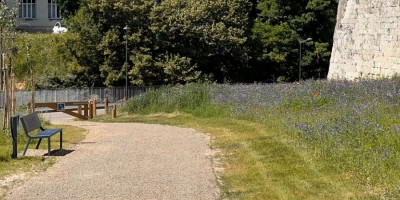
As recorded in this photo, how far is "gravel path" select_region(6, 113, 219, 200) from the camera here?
33.4 ft

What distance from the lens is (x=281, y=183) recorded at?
1036 centimetres

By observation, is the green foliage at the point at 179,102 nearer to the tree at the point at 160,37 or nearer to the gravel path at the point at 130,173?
the gravel path at the point at 130,173

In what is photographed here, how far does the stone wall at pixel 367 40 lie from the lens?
22.5 m

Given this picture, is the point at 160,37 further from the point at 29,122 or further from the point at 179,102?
the point at 29,122

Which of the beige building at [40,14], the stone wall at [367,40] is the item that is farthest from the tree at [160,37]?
the stone wall at [367,40]

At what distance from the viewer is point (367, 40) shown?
81.0 feet

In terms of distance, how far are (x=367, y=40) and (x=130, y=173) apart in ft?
49.5

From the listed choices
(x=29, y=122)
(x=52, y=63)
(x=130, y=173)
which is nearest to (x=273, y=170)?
(x=130, y=173)

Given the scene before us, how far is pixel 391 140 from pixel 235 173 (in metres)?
2.62

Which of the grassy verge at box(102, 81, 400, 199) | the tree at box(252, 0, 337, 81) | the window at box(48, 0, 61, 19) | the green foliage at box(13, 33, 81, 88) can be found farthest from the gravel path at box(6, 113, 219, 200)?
the window at box(48, 0, 61, 19)

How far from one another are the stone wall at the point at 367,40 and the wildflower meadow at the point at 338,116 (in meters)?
3.64

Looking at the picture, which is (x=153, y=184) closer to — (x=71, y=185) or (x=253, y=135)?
(x=71, y=185)

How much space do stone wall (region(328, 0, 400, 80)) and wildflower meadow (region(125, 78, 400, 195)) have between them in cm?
364

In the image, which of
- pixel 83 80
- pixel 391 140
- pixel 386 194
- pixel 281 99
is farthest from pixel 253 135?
pixel 83 80
